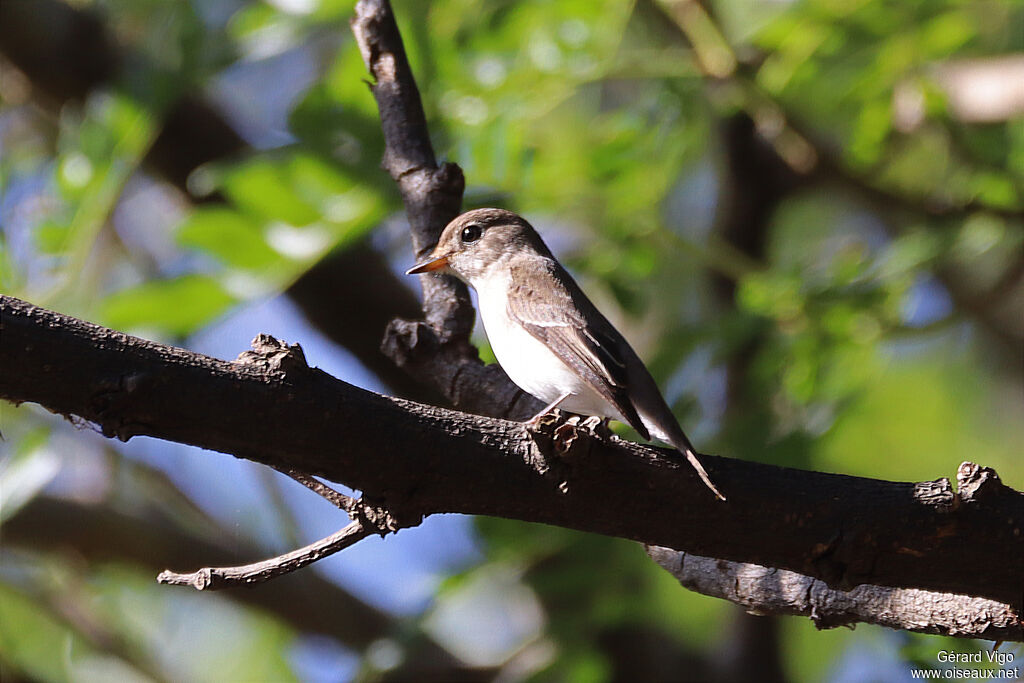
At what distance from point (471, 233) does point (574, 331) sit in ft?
2.46

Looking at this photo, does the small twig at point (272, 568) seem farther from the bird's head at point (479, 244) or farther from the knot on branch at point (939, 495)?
the bird's head at point (479, 244)

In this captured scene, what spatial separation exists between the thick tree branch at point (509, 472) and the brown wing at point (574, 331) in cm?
53

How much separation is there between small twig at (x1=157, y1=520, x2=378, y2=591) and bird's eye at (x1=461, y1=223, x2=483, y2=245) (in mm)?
1735

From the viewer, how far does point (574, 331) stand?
10.7ft

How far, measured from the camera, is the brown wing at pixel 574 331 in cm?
295

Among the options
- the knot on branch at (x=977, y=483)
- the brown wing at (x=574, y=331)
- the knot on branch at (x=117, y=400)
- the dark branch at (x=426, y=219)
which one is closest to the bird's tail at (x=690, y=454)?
the brown wing at (x=574, y=331)

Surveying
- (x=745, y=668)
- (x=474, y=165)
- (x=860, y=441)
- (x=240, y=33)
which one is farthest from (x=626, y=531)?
(x=860, y=441)

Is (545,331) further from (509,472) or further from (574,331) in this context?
(509,472)

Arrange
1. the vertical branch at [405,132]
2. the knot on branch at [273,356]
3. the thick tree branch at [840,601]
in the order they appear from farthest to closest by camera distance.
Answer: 1. the vertical branch at [405,132]
2. the thick tree branch at [840,601]
3. the knot on branch at [273,356]

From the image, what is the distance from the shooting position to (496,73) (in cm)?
402

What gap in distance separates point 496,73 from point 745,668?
3.12 metres

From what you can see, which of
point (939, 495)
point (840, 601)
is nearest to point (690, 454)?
point (939, 495)

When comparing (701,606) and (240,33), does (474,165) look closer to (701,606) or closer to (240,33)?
(240,33)

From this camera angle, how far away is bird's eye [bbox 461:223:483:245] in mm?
3775
